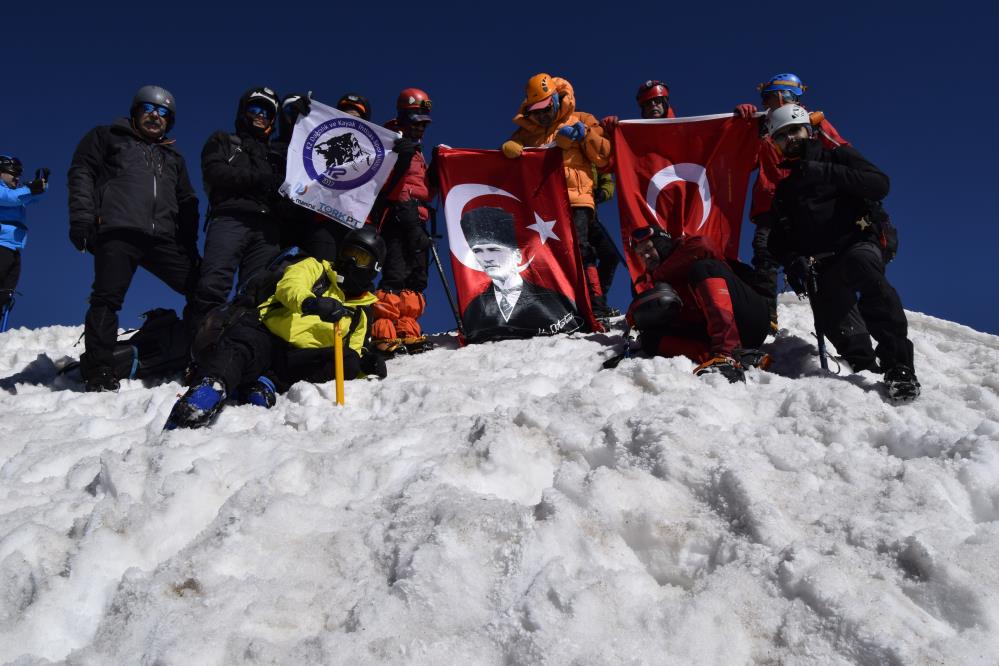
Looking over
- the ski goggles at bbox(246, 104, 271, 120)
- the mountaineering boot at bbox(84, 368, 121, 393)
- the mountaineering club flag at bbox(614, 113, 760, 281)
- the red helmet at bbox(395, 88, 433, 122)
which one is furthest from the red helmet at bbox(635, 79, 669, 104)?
the mountaineering boot at bbox(84, 368, 121, 393)

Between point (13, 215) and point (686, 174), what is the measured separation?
→ 8.47m

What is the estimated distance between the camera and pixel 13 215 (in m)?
8.34

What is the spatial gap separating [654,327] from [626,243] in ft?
6.35

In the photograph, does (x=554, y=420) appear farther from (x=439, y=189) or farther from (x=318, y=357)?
(x=439, y=189)

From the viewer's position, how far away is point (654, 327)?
4.95 meters

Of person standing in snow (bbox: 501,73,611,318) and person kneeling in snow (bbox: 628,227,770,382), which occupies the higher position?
person standing in snow (bbox: 501,73,611,318)

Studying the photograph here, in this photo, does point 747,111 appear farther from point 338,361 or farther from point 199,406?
point 199,406

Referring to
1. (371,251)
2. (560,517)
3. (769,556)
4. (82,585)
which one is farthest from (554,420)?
(371,251)

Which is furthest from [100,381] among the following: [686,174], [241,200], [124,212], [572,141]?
[686,174]

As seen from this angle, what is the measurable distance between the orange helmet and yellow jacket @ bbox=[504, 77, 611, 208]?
7 cm

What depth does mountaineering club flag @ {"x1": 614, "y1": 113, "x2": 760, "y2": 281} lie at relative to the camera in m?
6.45

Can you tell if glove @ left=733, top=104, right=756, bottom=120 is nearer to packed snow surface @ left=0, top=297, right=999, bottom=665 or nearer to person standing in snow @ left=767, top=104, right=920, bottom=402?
person standing in snow @ left=767, top=104, right=920, bottom=402

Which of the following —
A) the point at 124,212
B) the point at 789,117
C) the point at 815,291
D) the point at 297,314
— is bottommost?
the point at 297,314

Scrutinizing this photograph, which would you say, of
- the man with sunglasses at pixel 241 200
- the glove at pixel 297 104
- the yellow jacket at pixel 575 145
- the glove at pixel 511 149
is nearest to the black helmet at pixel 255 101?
the man with sunglasses at pixel 241 200
